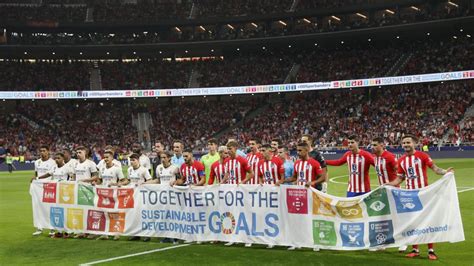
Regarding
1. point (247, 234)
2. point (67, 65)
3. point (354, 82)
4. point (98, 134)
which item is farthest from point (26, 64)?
point (247, 234)

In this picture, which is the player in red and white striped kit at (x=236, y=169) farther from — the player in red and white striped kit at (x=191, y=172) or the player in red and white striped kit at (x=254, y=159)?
the player in red and white striped kit at (x=191, y=172)

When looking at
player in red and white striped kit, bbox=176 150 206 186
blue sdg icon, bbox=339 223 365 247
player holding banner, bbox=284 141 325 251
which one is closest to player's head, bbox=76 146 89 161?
player in red and white striped kit, bbox=176 150 206 186

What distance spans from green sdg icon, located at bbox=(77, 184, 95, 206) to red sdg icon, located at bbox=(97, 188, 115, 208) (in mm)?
226

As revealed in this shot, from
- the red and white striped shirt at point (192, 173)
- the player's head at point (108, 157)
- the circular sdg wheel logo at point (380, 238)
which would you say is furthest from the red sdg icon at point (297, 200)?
the player's head at point (108, 157)

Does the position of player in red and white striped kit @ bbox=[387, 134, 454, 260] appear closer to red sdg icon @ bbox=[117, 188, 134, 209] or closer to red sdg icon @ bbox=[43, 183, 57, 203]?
red sdg icon @ bbox=[117, 188, 134, 209]

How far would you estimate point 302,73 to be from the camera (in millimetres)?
59344

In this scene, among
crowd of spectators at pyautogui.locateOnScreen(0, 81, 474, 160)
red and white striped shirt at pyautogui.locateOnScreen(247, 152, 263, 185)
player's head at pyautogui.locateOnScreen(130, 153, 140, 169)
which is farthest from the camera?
crowd of spectators at pyautogui.locateOnScreen(0, 81, 474, 160)

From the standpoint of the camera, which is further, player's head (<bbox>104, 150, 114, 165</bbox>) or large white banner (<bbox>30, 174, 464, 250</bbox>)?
player's head (<bbox>104, 150, 114, 165</bbox>)

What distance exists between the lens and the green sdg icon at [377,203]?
11047mm

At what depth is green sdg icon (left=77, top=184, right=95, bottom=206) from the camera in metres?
14.4

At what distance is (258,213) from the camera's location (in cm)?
1235

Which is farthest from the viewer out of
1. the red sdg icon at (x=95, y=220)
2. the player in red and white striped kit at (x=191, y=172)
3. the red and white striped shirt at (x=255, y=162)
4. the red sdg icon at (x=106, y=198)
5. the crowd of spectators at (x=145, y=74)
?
the crowd of spectators at (x=145, y=74)

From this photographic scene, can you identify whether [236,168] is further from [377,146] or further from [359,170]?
[377,146]

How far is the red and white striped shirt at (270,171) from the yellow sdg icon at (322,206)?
2.20 meters
